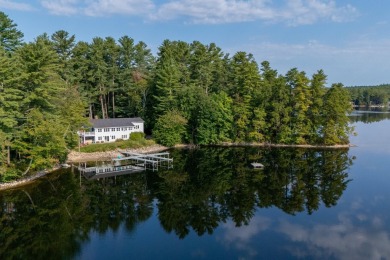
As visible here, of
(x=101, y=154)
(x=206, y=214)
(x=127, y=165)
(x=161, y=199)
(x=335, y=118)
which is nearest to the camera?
(x=206, y=214)

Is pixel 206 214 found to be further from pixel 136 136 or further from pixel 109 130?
pixel 109 130

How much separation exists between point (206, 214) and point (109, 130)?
34.0 m

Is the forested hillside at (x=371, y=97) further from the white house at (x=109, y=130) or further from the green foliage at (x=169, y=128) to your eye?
the white house at (x=109, y=130)

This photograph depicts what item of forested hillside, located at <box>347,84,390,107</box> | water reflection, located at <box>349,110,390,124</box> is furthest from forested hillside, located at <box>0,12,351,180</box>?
forested hillside, located at <box>347,84,390,107</box>

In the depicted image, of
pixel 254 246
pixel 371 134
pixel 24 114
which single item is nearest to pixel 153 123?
pixel 24 114

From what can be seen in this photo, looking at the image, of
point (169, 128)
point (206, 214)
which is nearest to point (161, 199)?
point (206, 214)

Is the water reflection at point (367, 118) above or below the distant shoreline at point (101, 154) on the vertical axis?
above

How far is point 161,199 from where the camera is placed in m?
30.5

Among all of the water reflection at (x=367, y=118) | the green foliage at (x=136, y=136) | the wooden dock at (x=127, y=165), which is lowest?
the wooden dock at (x=127, y=165)

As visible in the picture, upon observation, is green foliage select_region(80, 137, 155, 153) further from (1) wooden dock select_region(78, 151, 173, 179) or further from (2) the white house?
(1) wooden dock select_region(78, 151, 173, 179)

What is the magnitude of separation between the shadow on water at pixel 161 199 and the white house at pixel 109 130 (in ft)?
53.0

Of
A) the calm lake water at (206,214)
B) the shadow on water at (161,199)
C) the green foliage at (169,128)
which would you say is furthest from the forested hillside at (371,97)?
the calm lake water at (206,214)

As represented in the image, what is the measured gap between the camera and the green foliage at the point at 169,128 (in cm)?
5678

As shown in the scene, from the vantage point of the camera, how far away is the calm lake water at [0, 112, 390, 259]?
20953 millimetres
